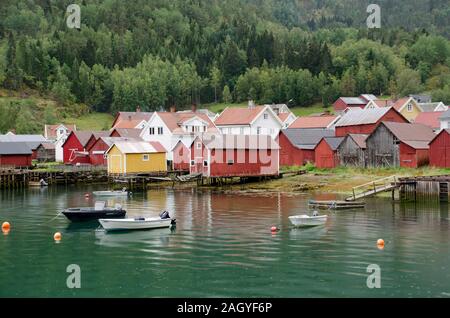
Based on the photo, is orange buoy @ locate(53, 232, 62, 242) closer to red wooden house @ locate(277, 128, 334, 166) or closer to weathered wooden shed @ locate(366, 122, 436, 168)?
weathered wooden shed @ locate(366, 122, 436, 168)

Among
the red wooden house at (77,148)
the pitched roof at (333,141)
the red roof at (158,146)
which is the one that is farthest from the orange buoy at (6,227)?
the red wooden house at (77,148)

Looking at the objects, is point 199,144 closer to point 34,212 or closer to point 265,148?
point 265,148

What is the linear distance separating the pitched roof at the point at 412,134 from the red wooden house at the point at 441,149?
249cm

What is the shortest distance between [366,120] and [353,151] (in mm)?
7704

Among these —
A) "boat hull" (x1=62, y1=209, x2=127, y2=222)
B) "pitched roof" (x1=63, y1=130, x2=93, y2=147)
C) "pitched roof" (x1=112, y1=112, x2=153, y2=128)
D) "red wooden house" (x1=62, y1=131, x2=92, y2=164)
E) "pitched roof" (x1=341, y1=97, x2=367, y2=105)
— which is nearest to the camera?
"boat hull" (x1=62, y1=209, x2=127, y2=222)

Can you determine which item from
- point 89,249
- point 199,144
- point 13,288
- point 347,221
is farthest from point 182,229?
point 199,144

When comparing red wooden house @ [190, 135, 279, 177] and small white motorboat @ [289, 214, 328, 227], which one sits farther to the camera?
red wooden house @ [190, 135, 279, 177]

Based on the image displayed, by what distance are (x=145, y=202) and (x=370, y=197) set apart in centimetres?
2074

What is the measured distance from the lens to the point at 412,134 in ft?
226

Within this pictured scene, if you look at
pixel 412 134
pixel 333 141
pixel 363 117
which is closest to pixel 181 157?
pixel 333 141

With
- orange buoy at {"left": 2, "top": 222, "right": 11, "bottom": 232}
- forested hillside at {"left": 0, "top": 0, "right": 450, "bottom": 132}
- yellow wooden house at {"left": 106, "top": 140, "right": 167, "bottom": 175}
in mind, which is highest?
forested hillside at {"left": 0, "top": 0, "right": 450, "bottom": 132}

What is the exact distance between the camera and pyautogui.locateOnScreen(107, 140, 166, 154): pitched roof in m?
78.1

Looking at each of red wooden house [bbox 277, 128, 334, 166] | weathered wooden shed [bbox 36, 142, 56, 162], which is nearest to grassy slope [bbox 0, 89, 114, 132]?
weathered wooden shed [bbox 36, 142, 56, 162]

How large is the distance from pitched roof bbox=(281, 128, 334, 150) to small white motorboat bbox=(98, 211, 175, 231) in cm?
4206
